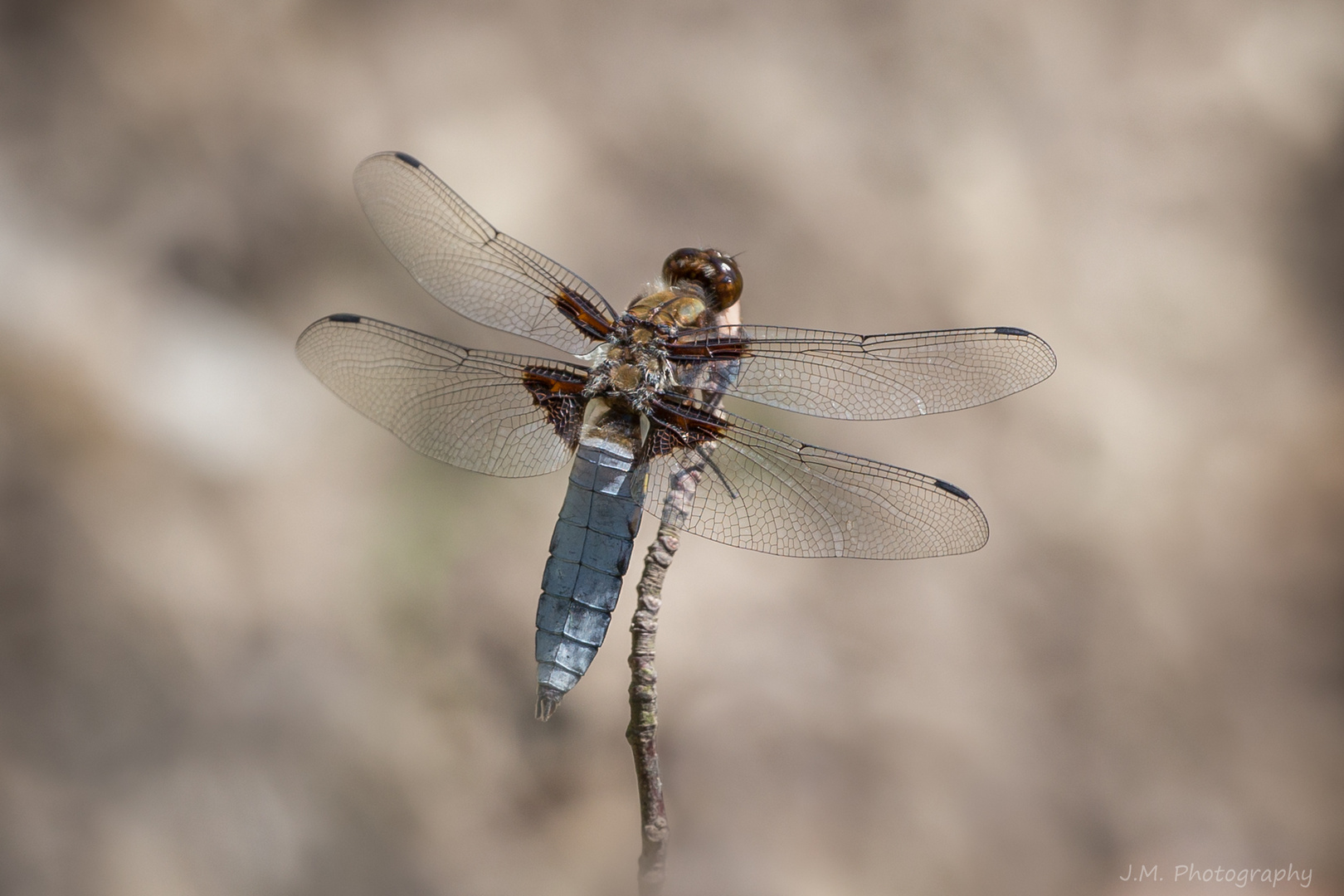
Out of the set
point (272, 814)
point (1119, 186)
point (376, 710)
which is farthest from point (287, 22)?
point (1119, 186)

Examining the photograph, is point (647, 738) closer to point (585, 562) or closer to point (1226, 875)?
point (585, 562)

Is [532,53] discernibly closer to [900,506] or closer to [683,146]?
[683,146]

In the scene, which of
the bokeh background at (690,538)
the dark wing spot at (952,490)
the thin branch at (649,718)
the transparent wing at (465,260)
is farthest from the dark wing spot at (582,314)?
the bokeh background at (690,538)

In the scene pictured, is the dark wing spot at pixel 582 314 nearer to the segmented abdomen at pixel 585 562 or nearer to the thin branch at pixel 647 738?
the segmented abdomen at pixel 585 562

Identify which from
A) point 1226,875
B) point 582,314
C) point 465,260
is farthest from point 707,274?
point 1226,875

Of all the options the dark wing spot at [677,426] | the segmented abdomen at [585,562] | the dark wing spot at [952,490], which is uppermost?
the dark wing spot at [677,426]

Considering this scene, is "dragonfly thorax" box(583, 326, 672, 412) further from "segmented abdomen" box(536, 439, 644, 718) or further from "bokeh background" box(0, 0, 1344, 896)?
"bokeh background" box(0, 0, 1344, 896)

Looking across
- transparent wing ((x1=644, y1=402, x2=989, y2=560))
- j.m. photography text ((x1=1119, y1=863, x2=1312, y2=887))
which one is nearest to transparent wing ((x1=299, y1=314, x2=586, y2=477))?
transparent wing ((x1=644, y1=402, x2=989, y2=560))
